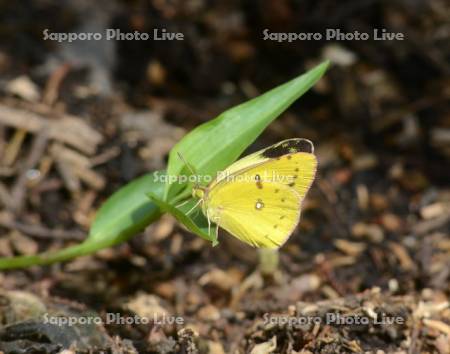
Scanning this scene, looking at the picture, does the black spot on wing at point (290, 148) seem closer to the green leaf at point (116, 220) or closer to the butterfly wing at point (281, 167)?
the butterfly wing at point (281, 167)

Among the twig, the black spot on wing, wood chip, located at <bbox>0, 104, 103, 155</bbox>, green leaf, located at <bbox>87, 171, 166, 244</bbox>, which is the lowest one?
the twig

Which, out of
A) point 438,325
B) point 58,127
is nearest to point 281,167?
point 438,325

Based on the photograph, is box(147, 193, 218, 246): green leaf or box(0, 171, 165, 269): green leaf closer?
box(147, 193, 218, 246): green leaf

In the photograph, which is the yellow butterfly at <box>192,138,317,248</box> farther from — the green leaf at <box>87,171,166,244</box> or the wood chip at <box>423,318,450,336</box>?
the wood chip at <box>423,318,450,336</box>

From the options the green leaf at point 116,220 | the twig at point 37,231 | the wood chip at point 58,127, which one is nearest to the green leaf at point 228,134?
the green leaf at point 116,220

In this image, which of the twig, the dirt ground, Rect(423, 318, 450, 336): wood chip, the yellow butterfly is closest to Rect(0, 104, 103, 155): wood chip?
the dirt ground

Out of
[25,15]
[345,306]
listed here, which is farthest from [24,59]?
[345,306]
